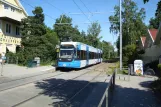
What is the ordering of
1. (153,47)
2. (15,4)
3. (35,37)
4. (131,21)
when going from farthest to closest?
(131,21), (15,4), (153,47), (35,37)

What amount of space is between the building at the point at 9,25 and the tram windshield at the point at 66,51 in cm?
1098

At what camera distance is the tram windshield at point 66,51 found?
2953cm

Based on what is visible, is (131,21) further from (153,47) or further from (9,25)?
(9,25)

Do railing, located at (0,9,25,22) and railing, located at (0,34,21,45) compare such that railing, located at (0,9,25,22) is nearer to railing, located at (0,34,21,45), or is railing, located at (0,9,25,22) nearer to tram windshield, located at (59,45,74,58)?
railing, located at (0,34,21,45)

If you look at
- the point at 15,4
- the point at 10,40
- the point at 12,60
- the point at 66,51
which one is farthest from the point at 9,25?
the point at 66,51

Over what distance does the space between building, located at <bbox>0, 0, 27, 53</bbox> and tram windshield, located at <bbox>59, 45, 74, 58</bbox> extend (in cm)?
1098

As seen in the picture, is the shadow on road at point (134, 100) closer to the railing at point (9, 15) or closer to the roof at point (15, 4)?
the railing at point (9, 15)

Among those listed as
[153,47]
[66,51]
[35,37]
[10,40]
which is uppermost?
[35,37]

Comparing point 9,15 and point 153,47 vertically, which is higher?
point 9,15

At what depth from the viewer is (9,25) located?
134 ft

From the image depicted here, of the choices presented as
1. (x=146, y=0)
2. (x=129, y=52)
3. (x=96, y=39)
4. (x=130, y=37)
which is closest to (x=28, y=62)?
(x=129, y=52)

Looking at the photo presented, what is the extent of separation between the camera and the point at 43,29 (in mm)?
40500

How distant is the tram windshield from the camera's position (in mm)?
29528

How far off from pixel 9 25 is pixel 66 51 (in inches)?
575
